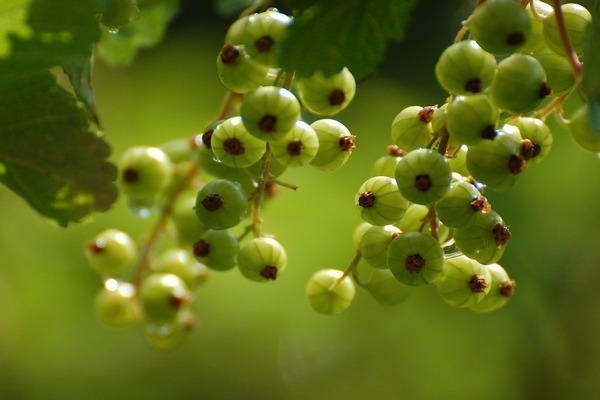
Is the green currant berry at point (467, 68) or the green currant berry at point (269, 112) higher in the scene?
the green currant berry at point (467, 68)

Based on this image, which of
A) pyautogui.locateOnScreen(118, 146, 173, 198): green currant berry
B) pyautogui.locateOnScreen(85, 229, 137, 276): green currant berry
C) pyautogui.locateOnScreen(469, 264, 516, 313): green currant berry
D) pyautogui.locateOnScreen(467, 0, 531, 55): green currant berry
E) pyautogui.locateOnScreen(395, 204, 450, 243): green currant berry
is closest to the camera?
pyautogui.locateOnScreen(467, 0, 531, 55): green currant berry

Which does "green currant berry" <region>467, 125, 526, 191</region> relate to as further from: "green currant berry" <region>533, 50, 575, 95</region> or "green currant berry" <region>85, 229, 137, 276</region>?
"green currant berry" <region>85, 229, 137, 276</region>

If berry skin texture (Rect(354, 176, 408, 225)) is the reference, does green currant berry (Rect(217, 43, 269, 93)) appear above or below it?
above

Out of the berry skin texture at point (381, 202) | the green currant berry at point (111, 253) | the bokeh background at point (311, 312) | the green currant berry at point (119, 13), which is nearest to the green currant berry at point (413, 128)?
the berry skin texture at point (381, 202)

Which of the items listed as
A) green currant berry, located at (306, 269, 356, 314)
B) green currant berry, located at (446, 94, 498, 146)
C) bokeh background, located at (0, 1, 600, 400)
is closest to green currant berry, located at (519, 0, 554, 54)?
green currant berry, located at (446, 94, 498, 146)

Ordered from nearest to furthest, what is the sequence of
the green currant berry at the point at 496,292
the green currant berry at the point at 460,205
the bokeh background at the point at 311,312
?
the green currant berry at the point at 460,205 → the green currant berry at the point at 496,292 → the bokeh background at the point at 311,312

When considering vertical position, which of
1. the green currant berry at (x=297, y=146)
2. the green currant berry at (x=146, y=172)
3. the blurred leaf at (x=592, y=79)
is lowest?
the green currant berry at (x=146, y=172)

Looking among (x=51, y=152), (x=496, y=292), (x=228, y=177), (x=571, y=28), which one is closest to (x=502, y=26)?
(x=571, y=28)

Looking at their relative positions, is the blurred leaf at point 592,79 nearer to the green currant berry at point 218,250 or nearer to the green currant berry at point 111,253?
the green currant berry at point 218,250
